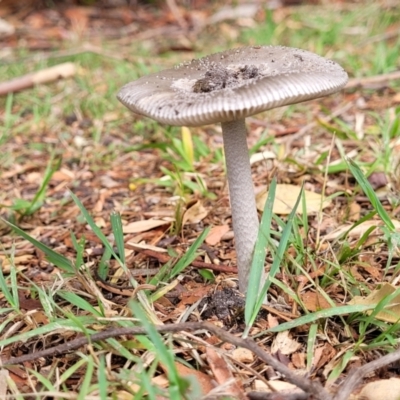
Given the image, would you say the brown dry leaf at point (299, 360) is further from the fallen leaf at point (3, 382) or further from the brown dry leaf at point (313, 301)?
the fallen leaf at point (3, 382)

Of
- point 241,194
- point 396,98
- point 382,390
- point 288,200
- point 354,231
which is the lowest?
point 382,390

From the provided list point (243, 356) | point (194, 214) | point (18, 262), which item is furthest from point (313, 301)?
point (18, 262)

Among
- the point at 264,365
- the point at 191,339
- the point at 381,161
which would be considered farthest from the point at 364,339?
the point at 381,161

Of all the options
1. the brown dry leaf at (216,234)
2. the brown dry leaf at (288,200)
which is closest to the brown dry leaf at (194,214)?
the brown dry leaf at (216,234)

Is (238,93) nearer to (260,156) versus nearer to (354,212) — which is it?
(354,212)

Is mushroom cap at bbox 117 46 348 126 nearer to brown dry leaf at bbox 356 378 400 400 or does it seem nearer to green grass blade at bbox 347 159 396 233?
green grass blade at bbox 347 159 396 233

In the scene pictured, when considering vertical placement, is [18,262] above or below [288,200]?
below

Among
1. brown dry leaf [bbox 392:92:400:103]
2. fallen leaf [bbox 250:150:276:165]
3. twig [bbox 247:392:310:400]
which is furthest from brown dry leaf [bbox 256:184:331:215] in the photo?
brown dry leaf [bbox 392:92:400:103]

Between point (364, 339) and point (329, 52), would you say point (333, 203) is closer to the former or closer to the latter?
point (364, 339)
